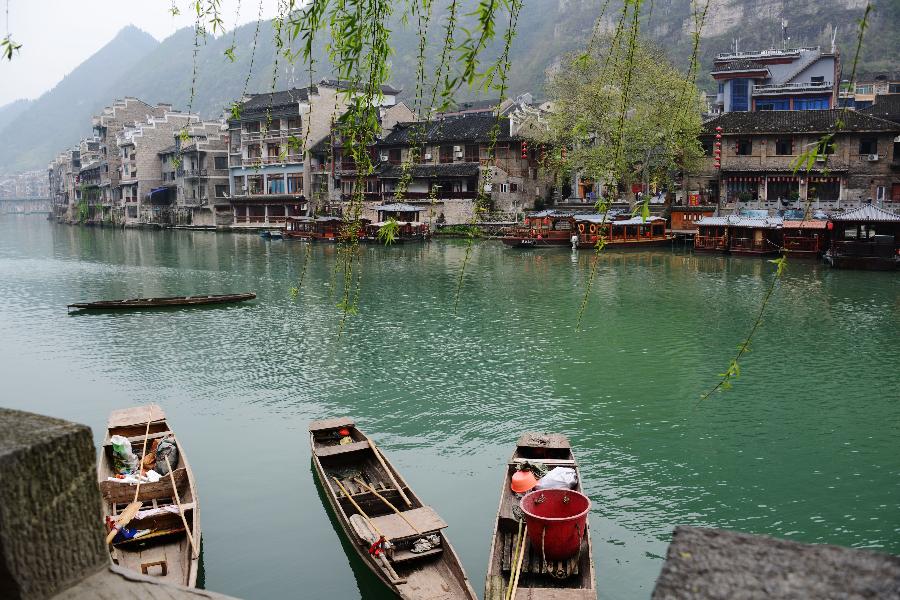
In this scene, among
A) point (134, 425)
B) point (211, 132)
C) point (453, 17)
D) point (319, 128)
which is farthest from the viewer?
point (211, 132)

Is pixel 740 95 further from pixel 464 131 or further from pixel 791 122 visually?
pixel 464 131

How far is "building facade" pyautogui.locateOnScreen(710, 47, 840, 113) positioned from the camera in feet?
229

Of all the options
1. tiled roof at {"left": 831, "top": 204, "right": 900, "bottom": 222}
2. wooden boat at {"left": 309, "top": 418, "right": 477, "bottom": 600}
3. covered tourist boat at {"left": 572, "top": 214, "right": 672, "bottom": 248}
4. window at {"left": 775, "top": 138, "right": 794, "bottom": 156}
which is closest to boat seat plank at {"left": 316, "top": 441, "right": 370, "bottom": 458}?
wooden boat at {"left": 309, "top": 418, "right": 477, "bottom": 600}

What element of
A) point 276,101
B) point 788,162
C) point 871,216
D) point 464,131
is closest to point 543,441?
point 871,216

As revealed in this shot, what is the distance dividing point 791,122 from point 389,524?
57.4 m

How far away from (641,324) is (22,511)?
2699 cm

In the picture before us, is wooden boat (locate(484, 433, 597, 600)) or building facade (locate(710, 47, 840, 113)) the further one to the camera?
building facade (locate(710, 47, 840, 113))

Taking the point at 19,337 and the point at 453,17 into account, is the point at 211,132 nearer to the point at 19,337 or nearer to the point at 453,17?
the point at 19,337

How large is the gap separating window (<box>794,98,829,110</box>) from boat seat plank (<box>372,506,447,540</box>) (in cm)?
7309

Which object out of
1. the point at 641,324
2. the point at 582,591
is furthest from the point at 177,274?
the point at 582,591

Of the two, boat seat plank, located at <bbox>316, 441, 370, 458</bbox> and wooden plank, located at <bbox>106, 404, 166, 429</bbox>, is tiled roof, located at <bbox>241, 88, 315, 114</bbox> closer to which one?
wooden plank, located at <bbox>106, 404, 166, 429</bbox>

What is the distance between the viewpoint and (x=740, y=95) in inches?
2931

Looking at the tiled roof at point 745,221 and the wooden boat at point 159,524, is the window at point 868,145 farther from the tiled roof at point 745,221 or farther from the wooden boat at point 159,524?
the wooden boat at point 159,524

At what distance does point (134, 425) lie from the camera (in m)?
14.4
